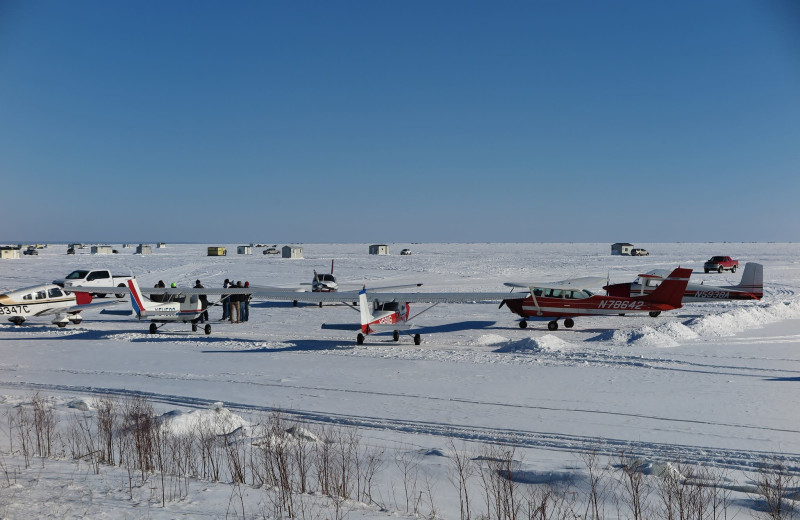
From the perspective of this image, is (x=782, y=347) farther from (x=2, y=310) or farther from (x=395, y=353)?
(x=2, y=310)

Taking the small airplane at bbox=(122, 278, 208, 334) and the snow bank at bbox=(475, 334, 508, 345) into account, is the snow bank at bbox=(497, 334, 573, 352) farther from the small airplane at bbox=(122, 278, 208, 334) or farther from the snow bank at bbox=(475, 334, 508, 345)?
the small airplane at bbox=(122, 278, 208, 334)

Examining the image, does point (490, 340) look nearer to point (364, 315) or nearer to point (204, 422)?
point (364, 315)

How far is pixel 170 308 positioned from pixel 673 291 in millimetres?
19300

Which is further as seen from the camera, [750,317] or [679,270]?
[679,270]

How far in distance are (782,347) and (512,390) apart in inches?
375

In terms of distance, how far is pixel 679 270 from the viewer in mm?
23297

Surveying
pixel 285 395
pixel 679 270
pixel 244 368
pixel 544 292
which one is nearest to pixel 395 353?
pixel 244 368

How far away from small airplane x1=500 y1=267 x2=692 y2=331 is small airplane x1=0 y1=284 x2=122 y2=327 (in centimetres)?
1713

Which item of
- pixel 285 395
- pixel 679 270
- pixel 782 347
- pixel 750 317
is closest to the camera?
pixel 285 395

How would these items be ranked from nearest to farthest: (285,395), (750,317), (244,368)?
1. (285,395)
2. (244,368)
3. (750,317)

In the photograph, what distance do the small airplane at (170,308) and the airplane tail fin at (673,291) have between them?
56.7 ft

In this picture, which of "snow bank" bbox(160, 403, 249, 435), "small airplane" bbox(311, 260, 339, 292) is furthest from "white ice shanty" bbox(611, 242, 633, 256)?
"snow bank" bbox(160, 403, 249, 435)

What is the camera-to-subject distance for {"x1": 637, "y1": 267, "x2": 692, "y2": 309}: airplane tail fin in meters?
23.0

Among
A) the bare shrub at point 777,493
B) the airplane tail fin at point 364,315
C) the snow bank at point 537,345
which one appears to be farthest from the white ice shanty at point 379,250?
the bare shrub at point 777,493
